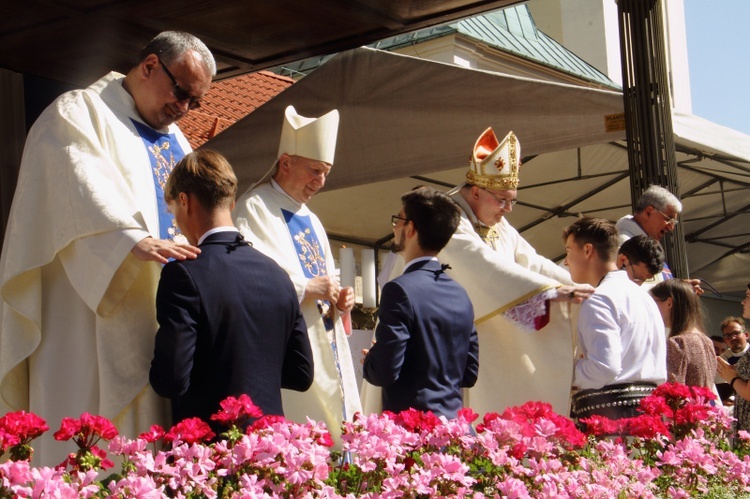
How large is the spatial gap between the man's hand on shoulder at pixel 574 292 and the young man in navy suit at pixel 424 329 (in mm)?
751

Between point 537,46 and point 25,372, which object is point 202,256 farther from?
point 537,46

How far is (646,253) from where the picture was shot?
5.51m

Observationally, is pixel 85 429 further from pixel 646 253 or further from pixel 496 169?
pixel 646 253

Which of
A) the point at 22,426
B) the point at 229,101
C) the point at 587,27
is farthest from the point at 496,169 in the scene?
the point at 587,27

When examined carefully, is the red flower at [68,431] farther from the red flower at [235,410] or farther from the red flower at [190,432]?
the red flower at [235,410]

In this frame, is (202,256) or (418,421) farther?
(202,256)

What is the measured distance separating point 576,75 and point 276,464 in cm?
2077

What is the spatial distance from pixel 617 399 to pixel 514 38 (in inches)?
746

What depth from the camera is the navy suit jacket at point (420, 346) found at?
12.1ft

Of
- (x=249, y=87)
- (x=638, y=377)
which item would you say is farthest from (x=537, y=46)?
(x=638, y=377)

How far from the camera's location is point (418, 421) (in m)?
2.79

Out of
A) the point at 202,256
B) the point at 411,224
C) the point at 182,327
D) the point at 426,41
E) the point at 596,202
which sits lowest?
the point at 182,327

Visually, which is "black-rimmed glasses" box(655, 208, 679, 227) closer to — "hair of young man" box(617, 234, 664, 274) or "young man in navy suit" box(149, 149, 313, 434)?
"hair of young man" box(617, 234, 664, 274)

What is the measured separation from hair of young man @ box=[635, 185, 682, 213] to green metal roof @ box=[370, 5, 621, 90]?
13.4 m
